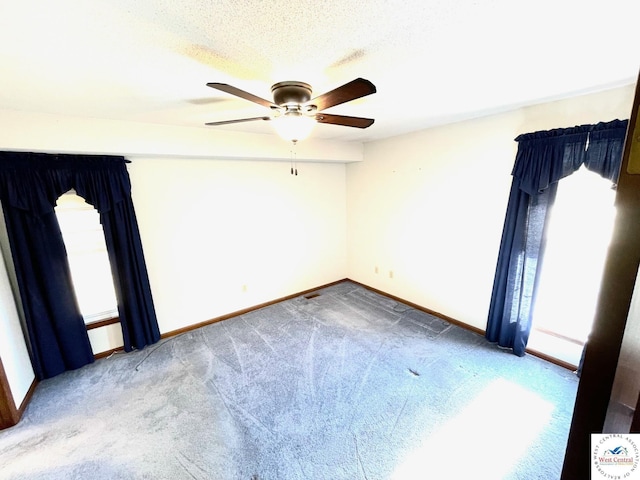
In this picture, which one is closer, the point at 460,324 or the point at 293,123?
the point at 293,123

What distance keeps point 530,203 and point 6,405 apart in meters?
4.43

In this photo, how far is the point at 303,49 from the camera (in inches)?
48.6

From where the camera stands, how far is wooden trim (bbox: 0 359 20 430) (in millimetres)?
1903

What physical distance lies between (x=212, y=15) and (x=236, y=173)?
2437 mm

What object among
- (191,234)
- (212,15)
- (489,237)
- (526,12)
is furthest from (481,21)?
(191,234)

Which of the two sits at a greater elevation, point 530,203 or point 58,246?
point 530,203

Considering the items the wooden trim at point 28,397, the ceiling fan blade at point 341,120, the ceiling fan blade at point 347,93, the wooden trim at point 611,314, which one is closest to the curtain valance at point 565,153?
the ceiling fan blade at point 341,120

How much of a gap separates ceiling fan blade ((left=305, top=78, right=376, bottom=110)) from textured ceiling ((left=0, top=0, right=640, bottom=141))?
0.64 feet

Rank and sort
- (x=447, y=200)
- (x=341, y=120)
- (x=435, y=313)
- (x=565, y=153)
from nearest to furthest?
(x=341, y=120) < (x=565, y=153) < (x=447, y=200) < (x=435, y=313)

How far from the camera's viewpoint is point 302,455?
5.51 feet

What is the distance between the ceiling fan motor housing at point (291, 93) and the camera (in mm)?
1480

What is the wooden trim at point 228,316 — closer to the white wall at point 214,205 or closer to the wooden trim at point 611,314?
the white wall at point 214,205

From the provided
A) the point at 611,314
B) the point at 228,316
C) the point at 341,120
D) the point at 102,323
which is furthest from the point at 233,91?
the point at 228,316

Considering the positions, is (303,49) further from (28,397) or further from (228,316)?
(28,397)
